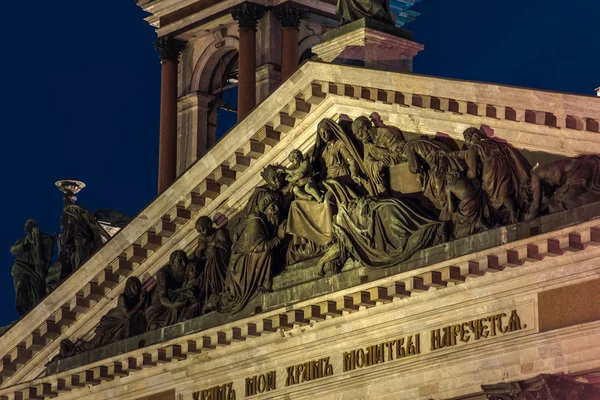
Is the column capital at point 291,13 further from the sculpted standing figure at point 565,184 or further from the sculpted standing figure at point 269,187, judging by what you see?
the sculpted standing figure at point 565,184

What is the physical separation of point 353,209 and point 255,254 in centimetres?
223

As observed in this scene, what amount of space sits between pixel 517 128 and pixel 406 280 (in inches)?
99.9

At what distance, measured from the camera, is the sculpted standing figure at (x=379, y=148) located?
29.6 meters

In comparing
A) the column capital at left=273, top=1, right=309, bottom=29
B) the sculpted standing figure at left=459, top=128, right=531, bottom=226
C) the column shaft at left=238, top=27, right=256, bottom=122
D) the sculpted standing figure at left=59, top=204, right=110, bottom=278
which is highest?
the column capital at left=273, top=1, right=309, bottom=29

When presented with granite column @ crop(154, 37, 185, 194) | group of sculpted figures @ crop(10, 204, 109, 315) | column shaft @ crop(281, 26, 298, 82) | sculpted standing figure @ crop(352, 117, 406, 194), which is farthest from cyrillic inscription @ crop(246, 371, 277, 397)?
granite column @ crop(154, 37, 185, 194)

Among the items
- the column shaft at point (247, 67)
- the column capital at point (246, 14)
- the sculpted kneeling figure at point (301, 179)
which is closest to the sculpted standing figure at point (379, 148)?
the sculpted kneeling figure at point (301, 179)

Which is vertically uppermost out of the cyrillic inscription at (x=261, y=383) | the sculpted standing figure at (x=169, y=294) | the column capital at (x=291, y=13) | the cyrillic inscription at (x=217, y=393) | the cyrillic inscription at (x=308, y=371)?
the column capital at (x=291, y=13)

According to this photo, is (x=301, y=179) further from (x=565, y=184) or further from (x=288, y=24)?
(x=288, y=24)

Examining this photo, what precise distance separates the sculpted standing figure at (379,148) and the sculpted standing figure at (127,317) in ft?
18.3

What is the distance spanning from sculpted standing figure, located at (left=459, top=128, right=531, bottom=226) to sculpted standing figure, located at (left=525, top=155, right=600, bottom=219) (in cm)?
42

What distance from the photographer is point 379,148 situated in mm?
29875

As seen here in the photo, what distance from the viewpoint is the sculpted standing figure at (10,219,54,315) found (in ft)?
123

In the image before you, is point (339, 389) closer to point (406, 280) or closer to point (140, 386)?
point (406, 280)

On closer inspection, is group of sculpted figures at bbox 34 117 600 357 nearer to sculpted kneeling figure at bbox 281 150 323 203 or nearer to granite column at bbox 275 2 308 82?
sculpted kneeling figure at bbox 281 150 323 203
